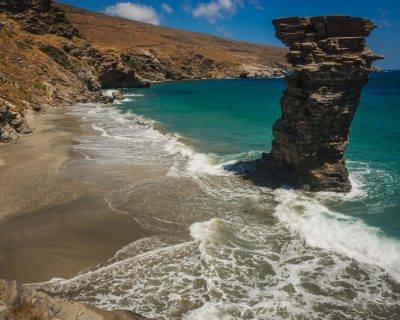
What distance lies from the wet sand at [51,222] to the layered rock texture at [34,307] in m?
4.94

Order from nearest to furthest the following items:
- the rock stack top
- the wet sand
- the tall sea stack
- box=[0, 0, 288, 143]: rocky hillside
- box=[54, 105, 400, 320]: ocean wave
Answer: box=[54, 105, 400, 320]: ocean wave → the wet sand → the rock stack top → the tall sea stack → box=[0, 0, 288, 143]: rocky hillside

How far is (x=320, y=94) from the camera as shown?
18.6 meters

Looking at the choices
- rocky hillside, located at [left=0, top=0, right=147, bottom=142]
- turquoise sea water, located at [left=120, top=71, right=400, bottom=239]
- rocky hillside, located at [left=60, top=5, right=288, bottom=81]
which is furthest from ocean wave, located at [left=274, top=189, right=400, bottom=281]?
rocky hillside, located at [left=60, top=5, right=288, bottom=81]

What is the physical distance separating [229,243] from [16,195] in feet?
36.2

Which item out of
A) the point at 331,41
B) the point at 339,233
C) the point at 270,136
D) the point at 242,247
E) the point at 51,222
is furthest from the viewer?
the point at 270,136

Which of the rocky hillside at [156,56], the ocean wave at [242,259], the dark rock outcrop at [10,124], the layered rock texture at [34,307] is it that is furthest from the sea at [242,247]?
the rocky hillside at [156,56]

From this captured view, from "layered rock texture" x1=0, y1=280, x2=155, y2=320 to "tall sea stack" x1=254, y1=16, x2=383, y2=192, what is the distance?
1401 cm

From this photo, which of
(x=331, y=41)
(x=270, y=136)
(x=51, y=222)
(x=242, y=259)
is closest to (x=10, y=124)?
(x=51, y=222)

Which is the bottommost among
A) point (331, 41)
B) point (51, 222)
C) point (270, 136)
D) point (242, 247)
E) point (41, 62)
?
point (51, 222)

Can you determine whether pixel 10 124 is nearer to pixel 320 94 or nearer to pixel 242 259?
pixel 320 94

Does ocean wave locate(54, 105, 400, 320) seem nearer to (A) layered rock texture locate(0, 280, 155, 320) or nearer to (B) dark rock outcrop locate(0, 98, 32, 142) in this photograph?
(A) layered rock texture locate(0, 280, 155, 320)

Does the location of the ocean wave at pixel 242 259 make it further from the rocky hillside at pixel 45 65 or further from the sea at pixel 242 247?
the rocky hillside at pixel 45 65

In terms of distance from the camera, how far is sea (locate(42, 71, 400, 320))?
36.5ft

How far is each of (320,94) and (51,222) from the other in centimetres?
1374
